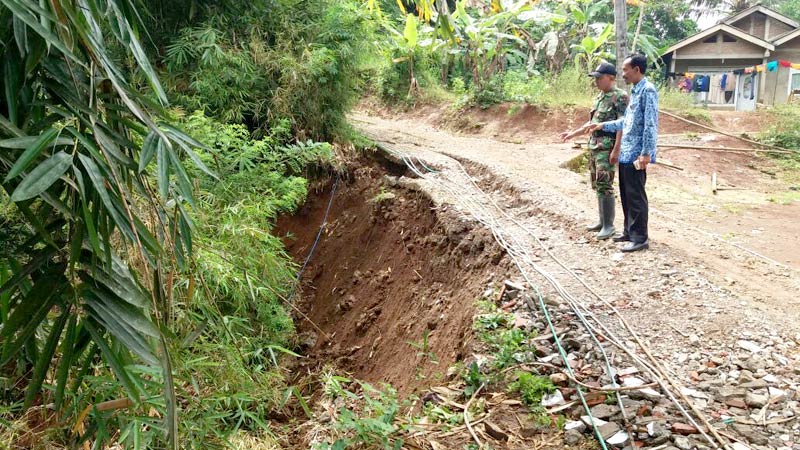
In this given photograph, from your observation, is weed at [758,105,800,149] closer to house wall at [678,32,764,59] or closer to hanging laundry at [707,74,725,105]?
house wall at [678,32,764,59]

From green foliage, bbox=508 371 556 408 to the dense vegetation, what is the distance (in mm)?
323

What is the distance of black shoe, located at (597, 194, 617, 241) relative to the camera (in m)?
4.91

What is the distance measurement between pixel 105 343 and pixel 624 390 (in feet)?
8.12

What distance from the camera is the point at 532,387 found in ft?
9.89

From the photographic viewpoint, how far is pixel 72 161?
→ 1181 mm

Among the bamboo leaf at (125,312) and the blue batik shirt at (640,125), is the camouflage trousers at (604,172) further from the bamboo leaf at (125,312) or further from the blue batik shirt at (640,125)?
the bamboo leaf at (125,312)

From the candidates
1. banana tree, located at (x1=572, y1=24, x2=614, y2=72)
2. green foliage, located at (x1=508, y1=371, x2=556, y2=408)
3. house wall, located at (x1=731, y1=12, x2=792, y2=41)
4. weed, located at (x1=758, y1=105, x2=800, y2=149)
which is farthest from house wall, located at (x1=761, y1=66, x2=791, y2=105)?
green foliage, located at (x1=508, y1=371, x2=556, y2=408)

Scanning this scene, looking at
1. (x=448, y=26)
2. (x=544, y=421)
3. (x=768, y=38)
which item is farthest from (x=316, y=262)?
(x=768, y=38)

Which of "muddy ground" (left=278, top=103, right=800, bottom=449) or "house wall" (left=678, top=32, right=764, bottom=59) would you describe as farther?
"house wall" (left=678, top=32, right=764, bottom=59)

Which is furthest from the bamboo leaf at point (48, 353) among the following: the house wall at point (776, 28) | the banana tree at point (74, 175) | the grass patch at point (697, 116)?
the house wall at point (776, 28)

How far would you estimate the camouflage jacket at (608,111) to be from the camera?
16.0ft

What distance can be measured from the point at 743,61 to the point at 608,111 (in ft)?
46.6

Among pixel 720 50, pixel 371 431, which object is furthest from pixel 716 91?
pixel 371 431

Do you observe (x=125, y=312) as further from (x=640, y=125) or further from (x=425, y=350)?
(x=640, y=125)
